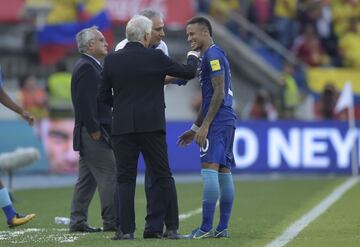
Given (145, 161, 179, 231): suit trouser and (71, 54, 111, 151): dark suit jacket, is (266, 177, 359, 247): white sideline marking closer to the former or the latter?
(145, 161, 179, 231): suit trouser

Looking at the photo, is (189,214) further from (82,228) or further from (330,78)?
(330,78)

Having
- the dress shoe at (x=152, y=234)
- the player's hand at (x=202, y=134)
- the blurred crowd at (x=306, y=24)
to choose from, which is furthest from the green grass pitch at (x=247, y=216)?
the blurred crowd at (x=306, y=24)

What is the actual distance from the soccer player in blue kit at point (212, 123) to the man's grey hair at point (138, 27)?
0.48 meters

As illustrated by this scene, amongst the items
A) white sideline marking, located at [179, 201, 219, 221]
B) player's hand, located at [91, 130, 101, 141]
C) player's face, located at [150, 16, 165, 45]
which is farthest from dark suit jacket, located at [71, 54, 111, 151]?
white sideline marking, located at [179, 201, 219, 221]

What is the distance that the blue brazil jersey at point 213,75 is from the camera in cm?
1045

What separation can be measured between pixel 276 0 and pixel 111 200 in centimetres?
1599

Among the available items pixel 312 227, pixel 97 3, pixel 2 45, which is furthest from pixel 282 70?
pixel 312 227

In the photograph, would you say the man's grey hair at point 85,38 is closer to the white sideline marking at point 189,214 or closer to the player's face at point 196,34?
the player's face at point 196,34

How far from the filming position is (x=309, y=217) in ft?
42.5

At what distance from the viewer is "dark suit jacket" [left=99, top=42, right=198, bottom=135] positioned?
10250 mm

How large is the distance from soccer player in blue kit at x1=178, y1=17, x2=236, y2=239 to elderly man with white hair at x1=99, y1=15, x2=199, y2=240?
0.75 ft

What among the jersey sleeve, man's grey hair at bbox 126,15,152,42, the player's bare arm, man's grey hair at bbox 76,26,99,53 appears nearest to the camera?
man's grey hair at bbox 126,15,152,42

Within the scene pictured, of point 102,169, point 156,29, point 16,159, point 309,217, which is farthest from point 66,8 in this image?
point 156,29

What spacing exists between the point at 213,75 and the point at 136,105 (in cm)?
80
